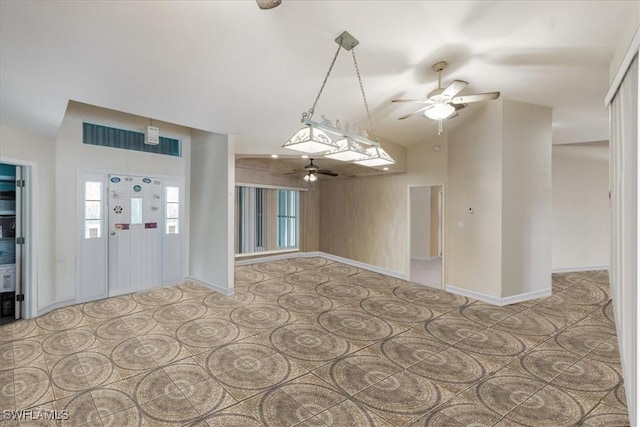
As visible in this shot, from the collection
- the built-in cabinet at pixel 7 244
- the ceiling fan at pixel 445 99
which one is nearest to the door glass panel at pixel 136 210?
the built-in cabinet at pixel 7 244

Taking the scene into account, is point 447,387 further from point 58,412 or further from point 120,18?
point 120,18

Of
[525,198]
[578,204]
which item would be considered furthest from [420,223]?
[525,198]

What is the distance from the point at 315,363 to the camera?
302 centimetres

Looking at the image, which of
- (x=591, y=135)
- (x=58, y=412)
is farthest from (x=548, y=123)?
(x=58, y=412)

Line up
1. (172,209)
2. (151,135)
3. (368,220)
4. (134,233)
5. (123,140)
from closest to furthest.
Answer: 1. (151,135)
2. (123,140)
3. (134,233)
4. (172,209)
5. (368,220)

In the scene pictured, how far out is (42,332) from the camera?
144 inches

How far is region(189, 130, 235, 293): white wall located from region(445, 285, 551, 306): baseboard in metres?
4.16

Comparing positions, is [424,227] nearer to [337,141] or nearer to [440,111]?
[440,111]

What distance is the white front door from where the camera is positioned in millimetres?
5051

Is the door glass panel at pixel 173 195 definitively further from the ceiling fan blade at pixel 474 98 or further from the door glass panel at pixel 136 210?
the ceiling fan blade at pixel 474 98

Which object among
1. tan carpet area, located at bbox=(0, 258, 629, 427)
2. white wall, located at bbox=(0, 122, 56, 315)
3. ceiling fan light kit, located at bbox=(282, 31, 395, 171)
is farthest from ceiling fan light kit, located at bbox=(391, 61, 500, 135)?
white wall, located at bbox=(0, 122, 56, 315)

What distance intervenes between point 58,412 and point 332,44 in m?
3.98

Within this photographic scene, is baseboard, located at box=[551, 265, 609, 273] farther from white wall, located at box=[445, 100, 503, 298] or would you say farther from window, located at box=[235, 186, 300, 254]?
window, located at box=[235, 186, 300, 254]

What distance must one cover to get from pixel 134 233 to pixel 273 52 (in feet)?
13.7
